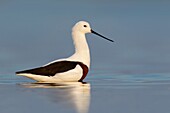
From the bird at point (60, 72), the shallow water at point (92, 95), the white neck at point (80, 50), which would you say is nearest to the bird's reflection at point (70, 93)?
the shallow water at point (92, 95)

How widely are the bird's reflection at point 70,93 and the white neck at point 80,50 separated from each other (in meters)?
0.69

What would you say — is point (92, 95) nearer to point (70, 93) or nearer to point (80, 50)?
point (70, 93)

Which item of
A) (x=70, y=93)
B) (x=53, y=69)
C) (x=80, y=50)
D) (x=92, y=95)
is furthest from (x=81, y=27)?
(x=92, y=95)

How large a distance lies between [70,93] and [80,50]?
8.20ft

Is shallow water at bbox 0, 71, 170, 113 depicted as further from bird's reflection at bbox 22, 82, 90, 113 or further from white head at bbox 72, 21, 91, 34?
white head at bbox 72, 21, 91, 34

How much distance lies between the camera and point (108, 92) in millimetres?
9039

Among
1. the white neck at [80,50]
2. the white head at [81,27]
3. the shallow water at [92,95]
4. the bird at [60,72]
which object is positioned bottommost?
the shallow water at [92,95]

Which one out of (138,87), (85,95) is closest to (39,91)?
(85,95)

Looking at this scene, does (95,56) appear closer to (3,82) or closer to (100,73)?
(100,73)

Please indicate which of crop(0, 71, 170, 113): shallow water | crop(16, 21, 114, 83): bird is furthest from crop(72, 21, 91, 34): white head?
crop(0, 71, 170, 113): shallow water

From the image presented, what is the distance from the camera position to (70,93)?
8.86 m

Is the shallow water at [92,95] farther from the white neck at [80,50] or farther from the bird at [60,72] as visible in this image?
the white neck at [80,50]

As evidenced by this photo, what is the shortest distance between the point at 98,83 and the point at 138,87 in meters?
0.84

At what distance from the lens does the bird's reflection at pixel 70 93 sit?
7.86 m
